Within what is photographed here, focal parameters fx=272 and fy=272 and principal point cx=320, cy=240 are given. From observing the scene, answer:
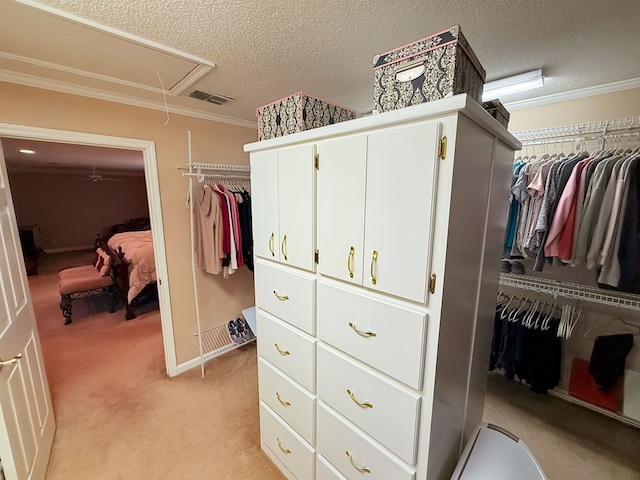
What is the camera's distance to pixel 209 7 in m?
1.11

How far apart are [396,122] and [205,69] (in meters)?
1.32

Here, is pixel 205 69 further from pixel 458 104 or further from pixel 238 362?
pixel 238 362

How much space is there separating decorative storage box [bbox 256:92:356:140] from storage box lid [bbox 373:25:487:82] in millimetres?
398

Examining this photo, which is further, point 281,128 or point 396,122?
point 281,128

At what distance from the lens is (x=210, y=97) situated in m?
2.12

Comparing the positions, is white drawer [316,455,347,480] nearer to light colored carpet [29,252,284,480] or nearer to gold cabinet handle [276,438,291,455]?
gold cabinet handle [276,438,291,455]

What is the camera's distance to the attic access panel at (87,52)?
1194 mm

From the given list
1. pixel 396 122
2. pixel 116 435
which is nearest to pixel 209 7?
pixel 396 122

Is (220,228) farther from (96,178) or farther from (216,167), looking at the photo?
(96,178)

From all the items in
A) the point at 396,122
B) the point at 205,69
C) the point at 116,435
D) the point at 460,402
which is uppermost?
the point at 205,69

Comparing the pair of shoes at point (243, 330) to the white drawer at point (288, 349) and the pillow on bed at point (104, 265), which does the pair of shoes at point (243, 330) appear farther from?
the pillow on bed at point (104, 265)

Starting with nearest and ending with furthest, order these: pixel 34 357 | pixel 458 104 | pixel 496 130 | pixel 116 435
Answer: pixel 458 104, pixel 496 130, pixel 34 357, pixel 116 435

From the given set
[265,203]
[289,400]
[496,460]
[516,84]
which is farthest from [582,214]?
[289,400]

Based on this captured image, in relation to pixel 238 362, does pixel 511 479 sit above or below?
above
